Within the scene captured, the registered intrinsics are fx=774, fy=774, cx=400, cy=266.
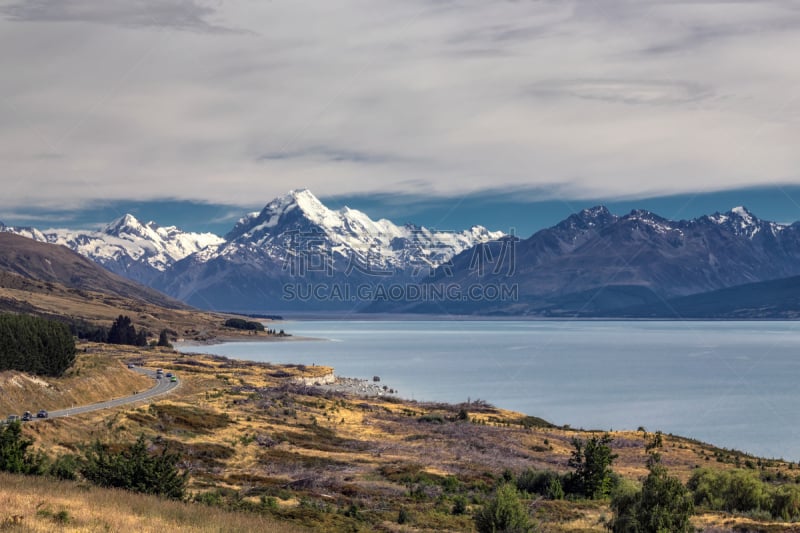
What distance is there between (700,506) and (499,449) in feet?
90.9

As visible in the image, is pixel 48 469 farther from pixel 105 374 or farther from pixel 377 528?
pixel 105 374

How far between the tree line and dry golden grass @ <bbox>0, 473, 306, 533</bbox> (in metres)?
51.6

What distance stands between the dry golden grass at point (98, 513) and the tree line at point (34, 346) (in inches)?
2030

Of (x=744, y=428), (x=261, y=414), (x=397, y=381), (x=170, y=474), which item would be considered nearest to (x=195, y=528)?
Result: (x=170, y=474)

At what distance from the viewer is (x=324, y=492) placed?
41094mm

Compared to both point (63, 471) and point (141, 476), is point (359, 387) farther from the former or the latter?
point (141, 476)

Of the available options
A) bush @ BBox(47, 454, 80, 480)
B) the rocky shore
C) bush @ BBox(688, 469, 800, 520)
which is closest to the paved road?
bush @ BBox(47, 454, 80, 480)

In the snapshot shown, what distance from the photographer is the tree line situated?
73.3 metres

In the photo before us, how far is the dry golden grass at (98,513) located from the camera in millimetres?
20156

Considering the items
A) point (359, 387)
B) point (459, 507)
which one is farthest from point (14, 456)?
point (359, 387)

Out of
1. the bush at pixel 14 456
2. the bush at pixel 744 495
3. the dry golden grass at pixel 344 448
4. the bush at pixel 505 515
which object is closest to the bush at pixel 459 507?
the dry golden grass at pixel 344 448

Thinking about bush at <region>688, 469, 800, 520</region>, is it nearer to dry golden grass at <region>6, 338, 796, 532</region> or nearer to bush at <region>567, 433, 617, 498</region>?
bush at <region>567, 433, 617, 498</region>

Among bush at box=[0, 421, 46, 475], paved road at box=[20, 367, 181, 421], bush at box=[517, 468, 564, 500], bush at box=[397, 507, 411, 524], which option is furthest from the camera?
paved road at box=[20, 367, 181, 421]

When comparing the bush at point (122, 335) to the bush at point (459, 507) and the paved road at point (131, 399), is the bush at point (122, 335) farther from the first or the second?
the bush at point (459, 507)
